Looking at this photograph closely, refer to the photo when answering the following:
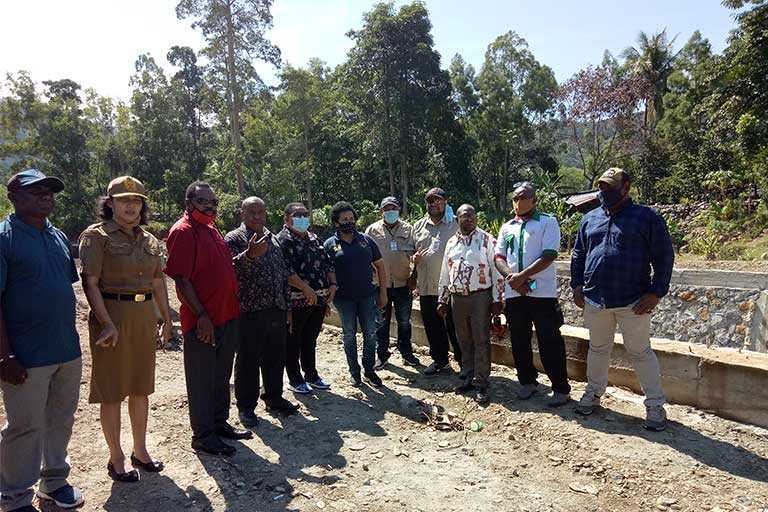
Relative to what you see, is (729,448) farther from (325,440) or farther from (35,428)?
(35,428)

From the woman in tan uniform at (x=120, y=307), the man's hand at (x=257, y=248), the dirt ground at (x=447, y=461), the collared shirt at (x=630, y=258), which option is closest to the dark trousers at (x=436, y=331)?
the dirt ground at (x=447, y=461)

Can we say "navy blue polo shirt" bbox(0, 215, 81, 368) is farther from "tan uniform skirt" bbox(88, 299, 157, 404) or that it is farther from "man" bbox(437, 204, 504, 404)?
"man" bbox(437, 204, 504, 404)

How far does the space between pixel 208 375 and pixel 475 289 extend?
230 cm

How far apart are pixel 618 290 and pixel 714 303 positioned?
4.99 meters

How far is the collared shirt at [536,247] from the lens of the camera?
426cm

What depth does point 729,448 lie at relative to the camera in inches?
Answer: 139

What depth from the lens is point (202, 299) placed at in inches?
137

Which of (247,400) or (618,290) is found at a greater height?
(618,290)

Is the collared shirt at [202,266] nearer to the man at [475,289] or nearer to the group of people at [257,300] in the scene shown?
the group of people at [257,300]

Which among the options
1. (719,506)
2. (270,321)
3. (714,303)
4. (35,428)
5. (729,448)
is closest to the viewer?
(35,428)

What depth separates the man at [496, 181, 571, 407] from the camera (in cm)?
427

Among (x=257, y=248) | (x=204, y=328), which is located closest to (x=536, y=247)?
(x=257, y=248)

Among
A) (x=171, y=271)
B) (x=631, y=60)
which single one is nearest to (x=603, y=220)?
(x=171, y=271)

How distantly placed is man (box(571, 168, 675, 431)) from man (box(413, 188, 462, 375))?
1613 mm
